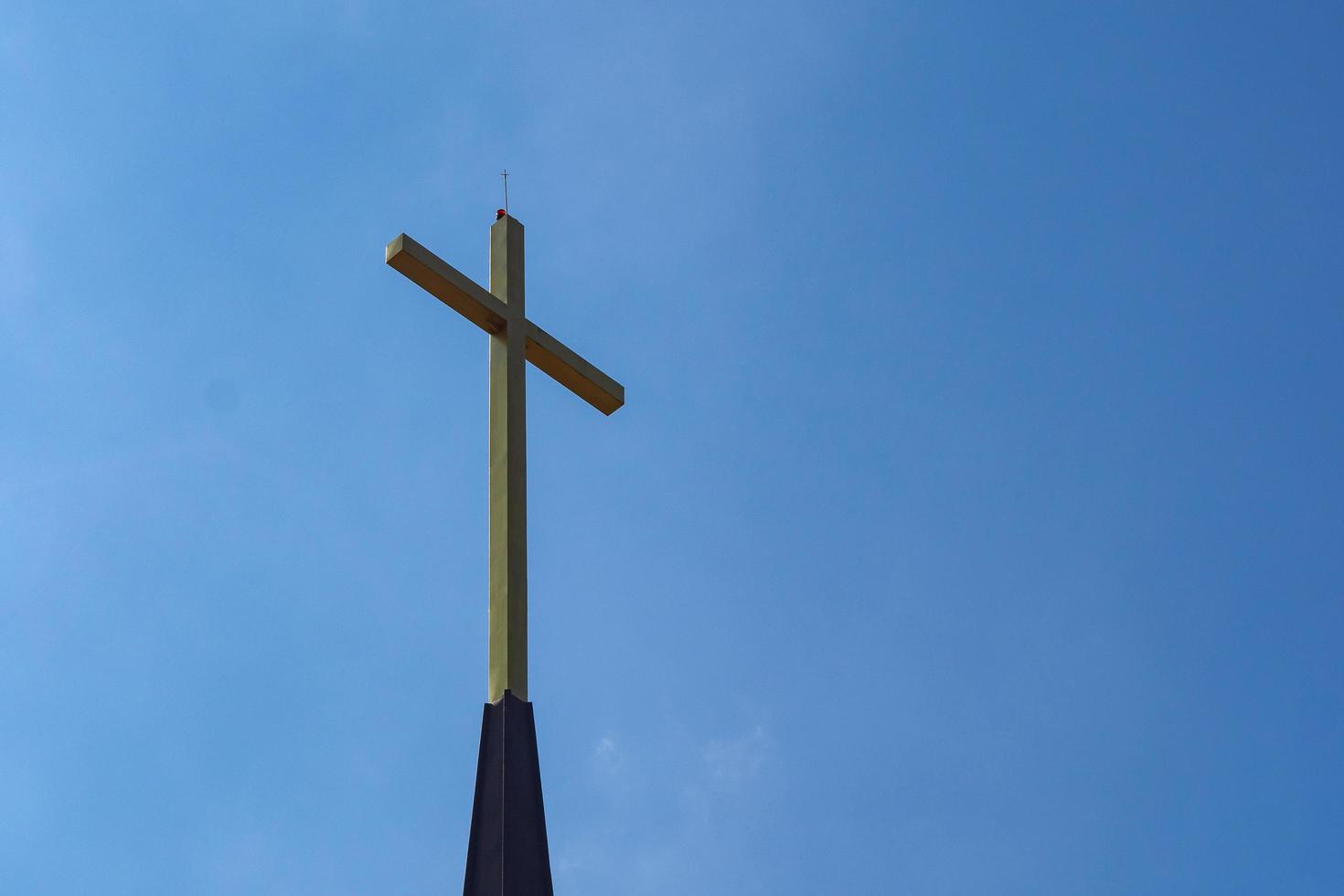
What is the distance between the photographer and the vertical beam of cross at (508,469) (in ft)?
27.4

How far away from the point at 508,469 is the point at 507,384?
585mm

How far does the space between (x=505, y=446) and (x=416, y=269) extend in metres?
1.17

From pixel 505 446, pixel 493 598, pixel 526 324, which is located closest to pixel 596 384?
pixel 526 324

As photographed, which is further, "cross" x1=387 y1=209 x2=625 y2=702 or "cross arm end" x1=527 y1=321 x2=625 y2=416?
"cross arm end" x1=527 y1=321 x2=625 y2=416

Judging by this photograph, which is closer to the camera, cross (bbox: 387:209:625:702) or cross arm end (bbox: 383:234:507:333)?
cross (bbox: 387:209:625:702)

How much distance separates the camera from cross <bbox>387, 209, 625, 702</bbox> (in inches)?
331

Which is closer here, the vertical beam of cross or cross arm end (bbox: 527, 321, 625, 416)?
the vertical beam of cross

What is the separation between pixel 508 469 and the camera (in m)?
8.80

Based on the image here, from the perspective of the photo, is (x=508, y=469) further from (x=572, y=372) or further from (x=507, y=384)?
(x=572, y=372)

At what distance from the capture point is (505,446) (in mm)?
8867

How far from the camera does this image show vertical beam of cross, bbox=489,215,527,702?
8.36 meters

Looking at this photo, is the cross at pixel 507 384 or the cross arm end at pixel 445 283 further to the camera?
the cross arm end at pixel 445 283

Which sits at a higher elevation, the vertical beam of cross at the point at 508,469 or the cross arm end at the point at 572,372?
the cross arm end at the point at 572,372

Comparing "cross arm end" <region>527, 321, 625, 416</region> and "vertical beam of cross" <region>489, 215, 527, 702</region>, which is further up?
"cross arm end" <region>527, 321, 625, 416</region>
